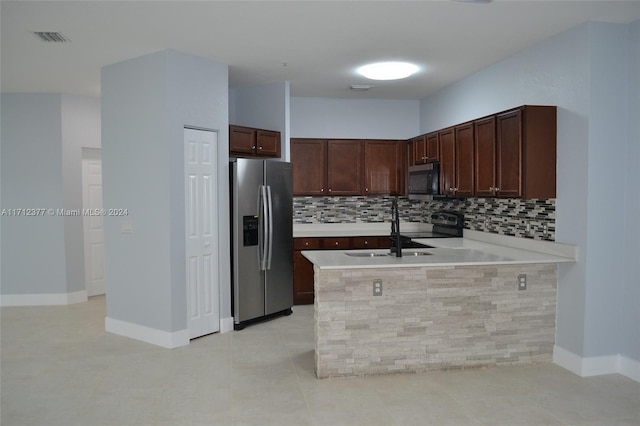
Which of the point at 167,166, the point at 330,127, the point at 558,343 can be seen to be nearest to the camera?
the point at 558,343

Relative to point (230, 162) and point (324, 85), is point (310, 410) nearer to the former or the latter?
point (230, 162)

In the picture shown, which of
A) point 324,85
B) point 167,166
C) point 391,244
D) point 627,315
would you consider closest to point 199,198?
point 167,166

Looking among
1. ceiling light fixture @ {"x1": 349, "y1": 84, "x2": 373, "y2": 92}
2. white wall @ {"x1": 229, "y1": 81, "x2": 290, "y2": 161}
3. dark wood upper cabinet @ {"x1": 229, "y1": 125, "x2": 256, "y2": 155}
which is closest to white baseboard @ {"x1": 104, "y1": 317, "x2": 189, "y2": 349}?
dark wood upper cabinet @ {"x1": 229, "y1": 125, "x2": 256, "y2": 155}

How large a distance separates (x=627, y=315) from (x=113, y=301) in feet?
15.5

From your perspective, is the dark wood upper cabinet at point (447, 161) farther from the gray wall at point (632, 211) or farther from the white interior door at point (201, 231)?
the white interior door at point (201, 231)

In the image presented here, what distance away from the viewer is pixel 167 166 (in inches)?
185

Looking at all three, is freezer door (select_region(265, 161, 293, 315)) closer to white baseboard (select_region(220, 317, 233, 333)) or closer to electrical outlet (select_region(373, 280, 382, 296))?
white baseboard (select_region(220, 317, 233, 333))

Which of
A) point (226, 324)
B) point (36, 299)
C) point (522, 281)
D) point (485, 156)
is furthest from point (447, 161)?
point (36, 299)

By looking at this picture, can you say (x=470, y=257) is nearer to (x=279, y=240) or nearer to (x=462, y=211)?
(x=462, y=211)

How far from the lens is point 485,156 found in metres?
4.64

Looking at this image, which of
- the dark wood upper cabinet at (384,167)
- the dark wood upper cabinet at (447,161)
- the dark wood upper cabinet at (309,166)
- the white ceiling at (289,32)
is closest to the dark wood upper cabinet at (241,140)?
the white ceiling at (289,32)

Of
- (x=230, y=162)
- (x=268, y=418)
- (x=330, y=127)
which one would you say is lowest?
(x=268, y=418)

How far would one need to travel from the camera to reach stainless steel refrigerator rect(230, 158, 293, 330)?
5254 millimetres

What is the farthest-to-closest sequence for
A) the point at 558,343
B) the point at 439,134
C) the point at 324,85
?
1. the point at 324,85
2. the point at 439,134
3. the point at 558,343
